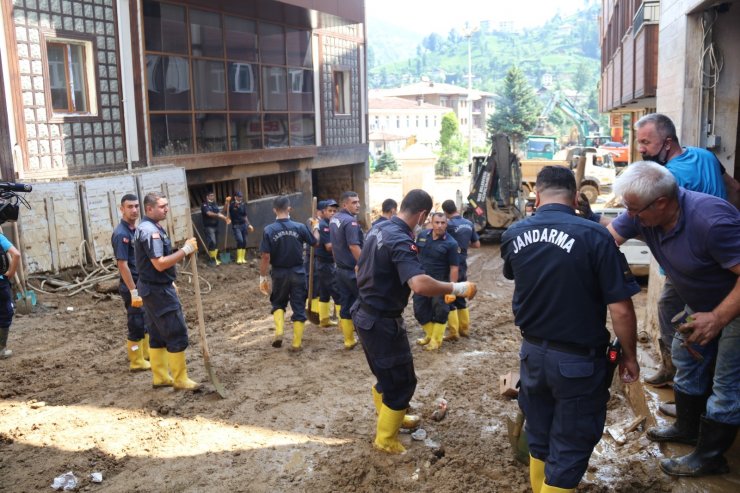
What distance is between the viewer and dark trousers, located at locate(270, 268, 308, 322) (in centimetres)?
852

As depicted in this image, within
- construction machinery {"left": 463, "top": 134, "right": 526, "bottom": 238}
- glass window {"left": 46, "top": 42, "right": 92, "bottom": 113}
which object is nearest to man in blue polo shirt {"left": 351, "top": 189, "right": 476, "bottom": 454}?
glass window {"left": 46, "top": 42, "right": 92, "bottom": 113}

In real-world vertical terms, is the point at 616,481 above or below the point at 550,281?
below

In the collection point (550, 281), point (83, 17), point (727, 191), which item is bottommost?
point (550, 281)

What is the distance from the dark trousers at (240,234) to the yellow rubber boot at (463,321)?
7.10 meters

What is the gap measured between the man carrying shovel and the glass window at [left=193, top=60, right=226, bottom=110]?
7605mm

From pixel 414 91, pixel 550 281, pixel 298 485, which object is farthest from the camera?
pixel 414 91

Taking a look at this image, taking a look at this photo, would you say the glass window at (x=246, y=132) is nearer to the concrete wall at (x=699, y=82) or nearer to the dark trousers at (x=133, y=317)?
the dark trousers at (x=133, y=317)

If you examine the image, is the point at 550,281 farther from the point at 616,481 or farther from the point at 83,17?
the point at 83,17

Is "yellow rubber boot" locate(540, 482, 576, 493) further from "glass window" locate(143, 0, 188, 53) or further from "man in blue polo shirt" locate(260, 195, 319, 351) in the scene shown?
"glass window" locate(143, 0, 188, 53)

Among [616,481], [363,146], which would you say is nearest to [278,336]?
[616,481]

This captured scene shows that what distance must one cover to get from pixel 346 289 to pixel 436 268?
121 cm

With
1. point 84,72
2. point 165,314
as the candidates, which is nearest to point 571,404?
point 165,314

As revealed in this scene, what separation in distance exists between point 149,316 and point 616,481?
463 cm

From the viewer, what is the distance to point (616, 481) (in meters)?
4.37
